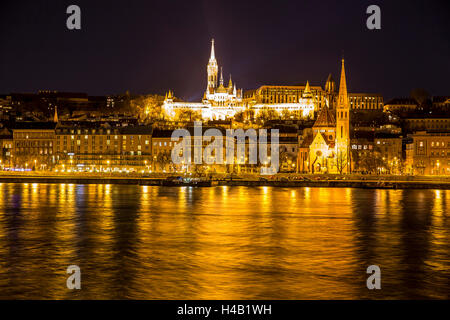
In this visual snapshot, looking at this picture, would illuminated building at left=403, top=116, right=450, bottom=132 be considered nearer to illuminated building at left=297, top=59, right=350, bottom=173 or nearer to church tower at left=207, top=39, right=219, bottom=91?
illuminated building at left=297, top=59, right=350, bottom=173

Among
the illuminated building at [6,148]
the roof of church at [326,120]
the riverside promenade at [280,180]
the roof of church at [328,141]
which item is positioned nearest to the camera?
the riverside promenade at [280,180]

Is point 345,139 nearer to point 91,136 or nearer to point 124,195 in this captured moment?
point 91,136

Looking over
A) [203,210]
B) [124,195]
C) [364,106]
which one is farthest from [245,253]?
[364,106]

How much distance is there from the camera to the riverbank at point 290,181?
46588 millimetres

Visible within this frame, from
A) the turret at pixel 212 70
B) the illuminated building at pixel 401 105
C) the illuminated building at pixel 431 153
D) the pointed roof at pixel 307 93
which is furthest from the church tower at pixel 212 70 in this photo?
the illuminated building at pixel 431 153

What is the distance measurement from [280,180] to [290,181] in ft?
2.94

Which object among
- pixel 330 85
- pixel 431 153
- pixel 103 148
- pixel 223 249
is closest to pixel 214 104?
pixel 330 85

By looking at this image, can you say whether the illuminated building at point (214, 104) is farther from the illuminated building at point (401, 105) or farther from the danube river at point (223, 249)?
the danube river at point (223, 249)

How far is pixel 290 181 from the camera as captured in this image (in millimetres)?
49406

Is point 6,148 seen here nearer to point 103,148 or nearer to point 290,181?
point 103,148

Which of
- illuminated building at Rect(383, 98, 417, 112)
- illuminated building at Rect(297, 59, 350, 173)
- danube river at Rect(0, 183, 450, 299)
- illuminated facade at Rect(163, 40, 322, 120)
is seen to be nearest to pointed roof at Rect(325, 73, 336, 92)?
illuminated facade at Rect(163, 40, 322, 120)

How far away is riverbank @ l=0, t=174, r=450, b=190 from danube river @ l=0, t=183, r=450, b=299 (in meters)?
14.6

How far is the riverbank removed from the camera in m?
46.6

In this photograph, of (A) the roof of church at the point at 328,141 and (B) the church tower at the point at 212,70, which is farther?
(B) the church tower at the point at 212,70
